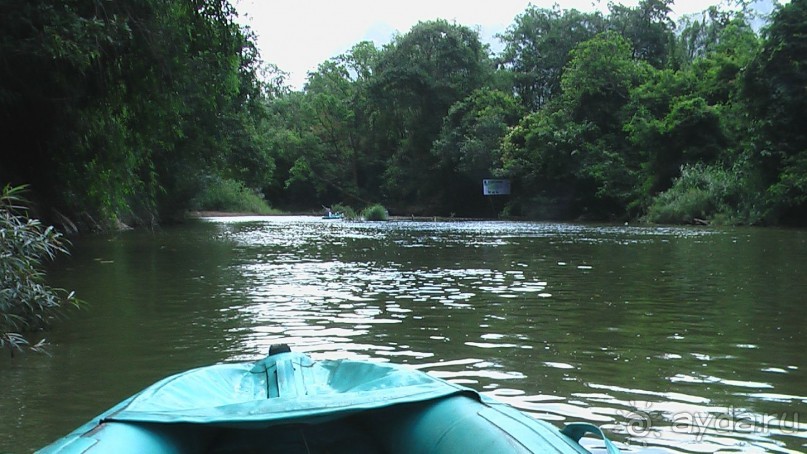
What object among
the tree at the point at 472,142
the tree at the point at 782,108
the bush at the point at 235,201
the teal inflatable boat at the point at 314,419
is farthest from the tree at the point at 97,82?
the bush at the point at 235,201

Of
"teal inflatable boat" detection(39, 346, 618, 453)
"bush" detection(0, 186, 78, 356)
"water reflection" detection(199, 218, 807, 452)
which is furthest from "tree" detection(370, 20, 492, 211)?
"teal inflatable boat" detection(39, 346, 618, 453)

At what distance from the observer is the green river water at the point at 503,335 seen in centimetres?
390

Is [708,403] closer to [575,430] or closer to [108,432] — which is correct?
[575,430]

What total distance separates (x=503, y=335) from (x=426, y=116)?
46.2 meters

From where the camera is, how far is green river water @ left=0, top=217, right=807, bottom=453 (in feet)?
12.8

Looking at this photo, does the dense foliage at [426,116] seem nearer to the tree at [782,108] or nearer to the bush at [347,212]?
the tree at [782,108]

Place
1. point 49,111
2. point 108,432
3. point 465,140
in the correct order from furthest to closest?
point 465,140
point 49,111
point 108,432

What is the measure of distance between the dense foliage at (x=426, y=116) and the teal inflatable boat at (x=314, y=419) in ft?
21.7

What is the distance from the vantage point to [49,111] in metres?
10.9

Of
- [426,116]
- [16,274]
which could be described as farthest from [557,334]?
[426,116]

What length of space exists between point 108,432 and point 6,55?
8126 mm

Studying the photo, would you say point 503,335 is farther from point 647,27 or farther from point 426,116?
point 647,27

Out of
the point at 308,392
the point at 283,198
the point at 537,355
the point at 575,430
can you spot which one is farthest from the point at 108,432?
the point at 283,198

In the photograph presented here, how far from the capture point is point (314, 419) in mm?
2633
